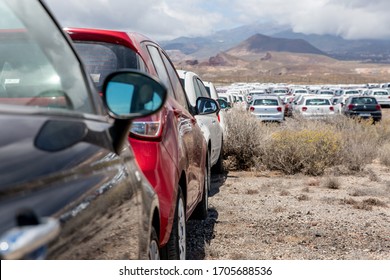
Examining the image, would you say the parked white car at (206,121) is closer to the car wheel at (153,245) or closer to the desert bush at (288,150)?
the desert bush at (288,150)

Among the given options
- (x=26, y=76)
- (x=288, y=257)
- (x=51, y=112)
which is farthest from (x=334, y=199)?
(x=51, y=112)

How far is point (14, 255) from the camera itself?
1376mm

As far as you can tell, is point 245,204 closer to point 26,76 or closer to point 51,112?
point 26,76

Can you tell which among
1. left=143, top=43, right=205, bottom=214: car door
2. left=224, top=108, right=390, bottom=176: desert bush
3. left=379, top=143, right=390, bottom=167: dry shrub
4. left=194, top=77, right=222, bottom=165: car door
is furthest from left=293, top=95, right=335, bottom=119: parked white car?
left=143, top=43, right=205, bottom=214: car door

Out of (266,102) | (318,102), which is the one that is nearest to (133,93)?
(266,102)

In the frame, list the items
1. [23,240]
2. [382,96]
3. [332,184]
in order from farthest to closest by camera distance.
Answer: [382,96], [332,184], [23,240]

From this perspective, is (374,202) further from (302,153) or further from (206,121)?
(302,153)

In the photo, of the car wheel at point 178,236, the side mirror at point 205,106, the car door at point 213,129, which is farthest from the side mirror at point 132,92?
the car door at point 213,129

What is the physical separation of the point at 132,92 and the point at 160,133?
1248 millimetres

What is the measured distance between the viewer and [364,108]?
3017 centimetres

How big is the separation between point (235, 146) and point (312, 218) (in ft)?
18.1

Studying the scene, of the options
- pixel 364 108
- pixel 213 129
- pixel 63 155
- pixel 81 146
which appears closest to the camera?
pixel 63 155

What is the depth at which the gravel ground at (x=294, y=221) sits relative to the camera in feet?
20.0

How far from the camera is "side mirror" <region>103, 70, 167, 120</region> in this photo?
2660mm
